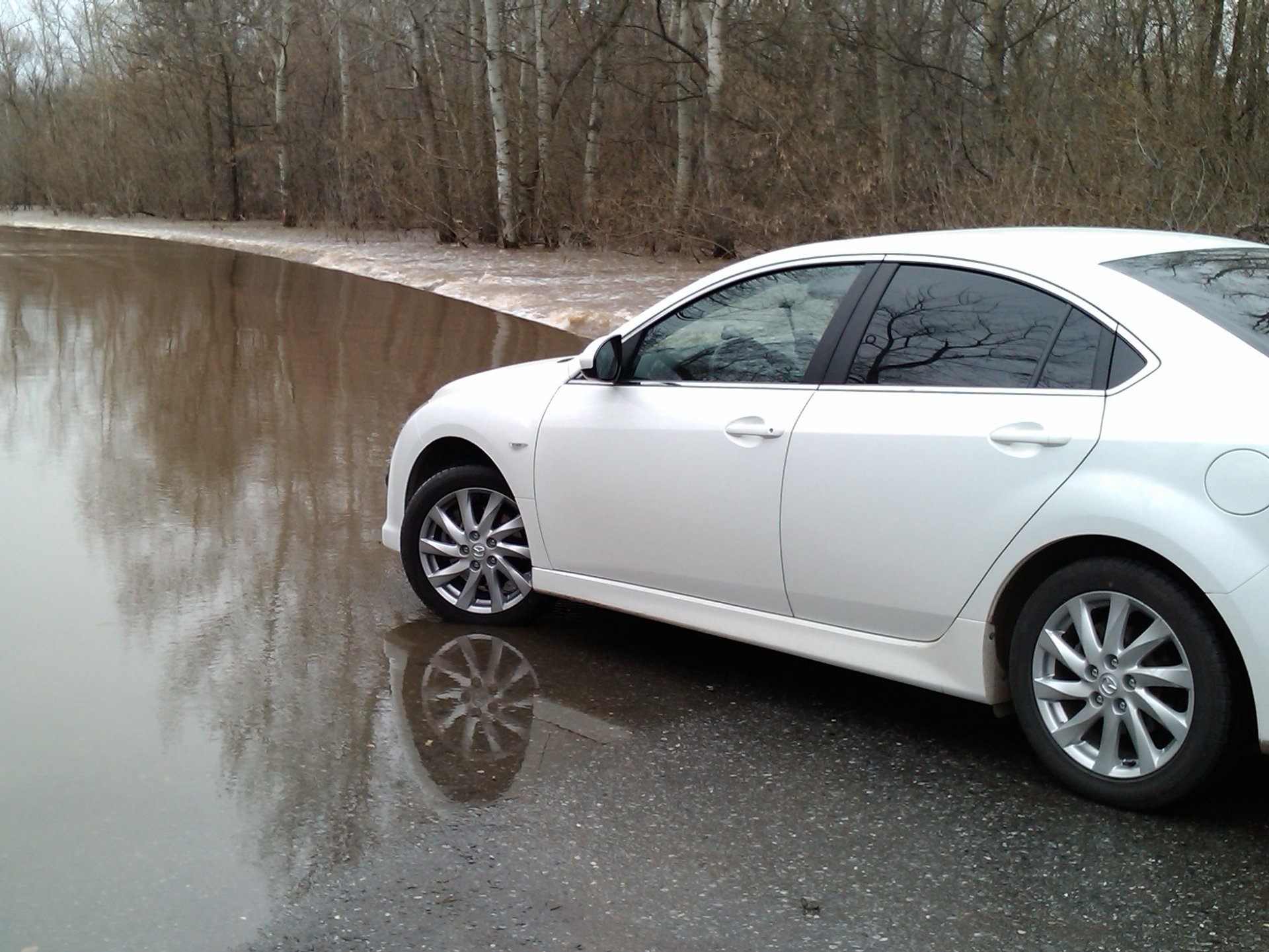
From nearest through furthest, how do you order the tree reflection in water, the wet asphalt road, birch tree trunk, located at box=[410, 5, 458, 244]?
the wet asphalt road < the tree reflection in water < birch tree trunk, located at box=[410, 5, 458, 244]

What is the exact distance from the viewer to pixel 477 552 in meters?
6.06

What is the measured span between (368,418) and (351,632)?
5532 mm

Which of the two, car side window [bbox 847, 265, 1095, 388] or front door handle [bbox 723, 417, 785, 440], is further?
front door handle [bbox 723, 417, 785, 440]

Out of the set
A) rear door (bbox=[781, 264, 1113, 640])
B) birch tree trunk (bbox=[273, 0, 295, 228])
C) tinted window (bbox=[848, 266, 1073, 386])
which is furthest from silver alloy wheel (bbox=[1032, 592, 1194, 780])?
birch tree trunk (bbox=[273, 0, 295, 228])

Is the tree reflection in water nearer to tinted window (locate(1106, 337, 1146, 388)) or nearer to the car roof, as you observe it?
the car roof

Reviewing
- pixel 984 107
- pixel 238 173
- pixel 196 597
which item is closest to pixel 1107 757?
pixel 196 597

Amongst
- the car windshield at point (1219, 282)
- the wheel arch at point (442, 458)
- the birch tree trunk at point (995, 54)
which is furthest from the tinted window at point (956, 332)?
the birch tree trunk at point (995, 54)

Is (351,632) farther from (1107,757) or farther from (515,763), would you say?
(1107,757)

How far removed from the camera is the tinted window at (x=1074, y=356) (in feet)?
13.9

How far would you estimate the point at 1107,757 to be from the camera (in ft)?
13.7

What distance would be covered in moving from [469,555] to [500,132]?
26.6 meters

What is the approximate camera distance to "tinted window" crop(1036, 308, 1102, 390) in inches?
167

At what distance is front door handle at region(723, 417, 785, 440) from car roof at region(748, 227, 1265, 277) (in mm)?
654

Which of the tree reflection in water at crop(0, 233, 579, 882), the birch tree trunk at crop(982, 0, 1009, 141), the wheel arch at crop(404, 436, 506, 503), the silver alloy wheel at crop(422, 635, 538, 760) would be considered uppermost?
the birch tree trunk at crop(982, 0, 1009, 141)
